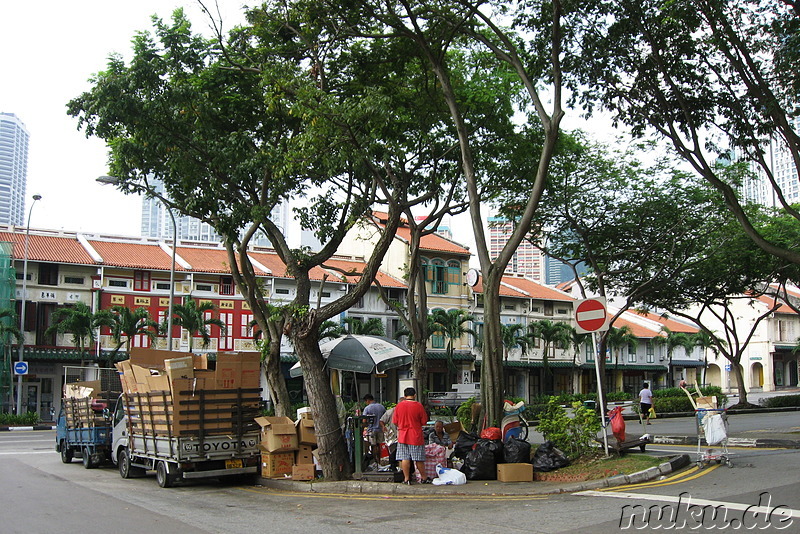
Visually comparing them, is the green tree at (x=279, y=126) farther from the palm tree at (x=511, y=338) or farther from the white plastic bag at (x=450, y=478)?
the palm tree at (x=511, y=338)

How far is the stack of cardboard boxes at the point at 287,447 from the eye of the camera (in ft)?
42.3

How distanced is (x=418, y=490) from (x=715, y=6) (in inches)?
389

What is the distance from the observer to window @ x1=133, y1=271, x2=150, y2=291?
4238 centimetres

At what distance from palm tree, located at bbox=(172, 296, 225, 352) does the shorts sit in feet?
94.9

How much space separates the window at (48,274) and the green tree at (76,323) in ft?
7.97

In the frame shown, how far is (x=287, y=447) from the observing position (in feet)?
43.3

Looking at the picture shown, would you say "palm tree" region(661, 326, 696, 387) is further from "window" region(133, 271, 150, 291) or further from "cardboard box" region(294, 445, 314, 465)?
"cardboard box" region(294, 445, 314, 465)

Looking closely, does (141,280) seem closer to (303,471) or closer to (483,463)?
(303,471)

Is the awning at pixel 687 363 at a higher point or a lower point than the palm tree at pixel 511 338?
lower

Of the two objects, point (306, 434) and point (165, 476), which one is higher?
point (306, 434)

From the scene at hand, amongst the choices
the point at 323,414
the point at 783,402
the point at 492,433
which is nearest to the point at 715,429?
the point at 492,433

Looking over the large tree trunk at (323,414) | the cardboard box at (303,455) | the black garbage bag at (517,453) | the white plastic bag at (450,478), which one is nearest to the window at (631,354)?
the cardboard box at (303,455)

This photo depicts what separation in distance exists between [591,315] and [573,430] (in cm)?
194

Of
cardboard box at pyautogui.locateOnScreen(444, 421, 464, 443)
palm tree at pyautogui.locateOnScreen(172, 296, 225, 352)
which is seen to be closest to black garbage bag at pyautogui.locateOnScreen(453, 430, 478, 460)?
cardboard box at pyautogui.locateOnScreen(444, 421, 464, 443)
